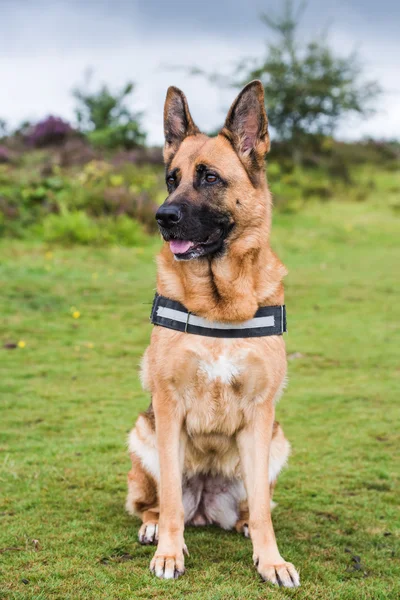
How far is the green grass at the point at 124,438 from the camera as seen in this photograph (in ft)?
10.6

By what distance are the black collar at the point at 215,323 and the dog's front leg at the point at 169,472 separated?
15.0 inches

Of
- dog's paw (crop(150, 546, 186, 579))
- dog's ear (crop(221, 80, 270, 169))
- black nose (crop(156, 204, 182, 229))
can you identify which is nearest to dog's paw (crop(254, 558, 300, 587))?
dog's paw (crop(150, 546, 186, 579))

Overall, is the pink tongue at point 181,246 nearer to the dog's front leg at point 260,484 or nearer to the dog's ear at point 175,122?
the dog's ear at point 175,122

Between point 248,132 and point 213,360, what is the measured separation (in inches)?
50.2

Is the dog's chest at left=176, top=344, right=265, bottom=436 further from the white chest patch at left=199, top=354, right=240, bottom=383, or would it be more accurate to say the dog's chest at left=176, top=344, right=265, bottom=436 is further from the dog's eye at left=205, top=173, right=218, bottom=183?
the dog's eye at left=205, top=173, right=218, bottom=183

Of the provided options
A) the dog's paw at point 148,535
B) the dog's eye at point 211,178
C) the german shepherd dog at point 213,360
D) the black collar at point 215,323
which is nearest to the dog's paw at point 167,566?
the german shepherd dog at point 213,360

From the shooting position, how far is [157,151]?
21.3 metres

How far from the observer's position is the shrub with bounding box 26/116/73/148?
21016 mm

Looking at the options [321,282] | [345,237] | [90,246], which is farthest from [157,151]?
[321,282]

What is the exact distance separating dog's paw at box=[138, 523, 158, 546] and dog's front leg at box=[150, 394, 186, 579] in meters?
0.24

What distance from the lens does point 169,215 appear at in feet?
11.1

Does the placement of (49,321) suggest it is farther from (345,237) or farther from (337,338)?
(345,237)

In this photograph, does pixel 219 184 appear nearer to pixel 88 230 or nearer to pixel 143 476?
pixel 143 476

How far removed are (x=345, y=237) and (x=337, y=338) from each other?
313 inches
